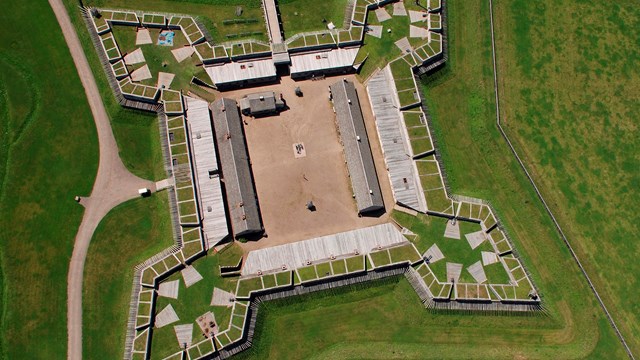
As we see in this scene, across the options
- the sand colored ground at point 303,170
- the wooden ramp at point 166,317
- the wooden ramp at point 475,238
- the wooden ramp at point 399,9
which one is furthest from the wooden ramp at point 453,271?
the wooden ramp at point 399,9

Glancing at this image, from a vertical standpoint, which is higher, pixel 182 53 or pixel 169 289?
pixel 182 53

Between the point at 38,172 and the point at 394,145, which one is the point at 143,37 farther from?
the point at 394,145

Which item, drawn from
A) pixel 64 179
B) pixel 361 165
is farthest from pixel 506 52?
pixel 64 179

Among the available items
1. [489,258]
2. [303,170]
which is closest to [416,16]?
[303,170]

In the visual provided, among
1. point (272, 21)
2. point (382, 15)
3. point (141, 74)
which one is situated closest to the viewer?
point (141, 74)

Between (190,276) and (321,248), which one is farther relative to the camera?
(321,248)
